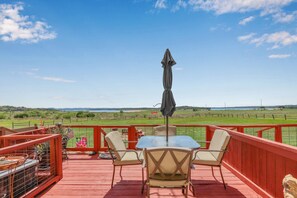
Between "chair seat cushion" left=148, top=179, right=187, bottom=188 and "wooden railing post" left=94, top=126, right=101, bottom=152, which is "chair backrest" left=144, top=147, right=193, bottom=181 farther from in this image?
"wooden railing post" left=94, top=126, right=101, bottom=152

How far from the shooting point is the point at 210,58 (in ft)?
43.2

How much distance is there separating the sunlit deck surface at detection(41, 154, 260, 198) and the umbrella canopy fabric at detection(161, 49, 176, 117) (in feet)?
4.51

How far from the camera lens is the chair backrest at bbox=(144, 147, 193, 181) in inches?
117

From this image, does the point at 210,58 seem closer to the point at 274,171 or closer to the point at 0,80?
the point at 274,171

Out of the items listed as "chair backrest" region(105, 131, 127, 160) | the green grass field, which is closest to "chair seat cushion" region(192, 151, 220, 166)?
"chair backrest" region(105, 131, 127, 160)

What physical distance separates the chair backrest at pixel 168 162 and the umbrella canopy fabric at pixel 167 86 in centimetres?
151

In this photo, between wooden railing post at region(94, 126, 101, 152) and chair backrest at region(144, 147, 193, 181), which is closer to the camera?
chair backrest at region(144, 147, 193, 181)

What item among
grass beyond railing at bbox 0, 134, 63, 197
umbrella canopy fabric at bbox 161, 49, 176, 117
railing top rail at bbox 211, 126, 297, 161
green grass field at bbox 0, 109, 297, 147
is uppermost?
umbrella canopy fabric at bbox 161, 49, 176, 117

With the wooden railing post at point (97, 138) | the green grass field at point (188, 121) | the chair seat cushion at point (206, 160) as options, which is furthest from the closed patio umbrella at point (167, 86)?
the green grass field at point (188, 121)

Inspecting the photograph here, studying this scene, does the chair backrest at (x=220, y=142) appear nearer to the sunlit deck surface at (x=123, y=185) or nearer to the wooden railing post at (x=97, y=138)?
the sunlit deck surface at (x=123, y=185)

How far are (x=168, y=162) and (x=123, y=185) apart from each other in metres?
1.56

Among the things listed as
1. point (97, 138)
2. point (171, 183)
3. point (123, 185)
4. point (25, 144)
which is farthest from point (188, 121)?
point (171, 183)

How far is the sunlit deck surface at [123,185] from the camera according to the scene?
3758 millimetres

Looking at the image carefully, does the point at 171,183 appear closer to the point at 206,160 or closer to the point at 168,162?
the point at 168,162
